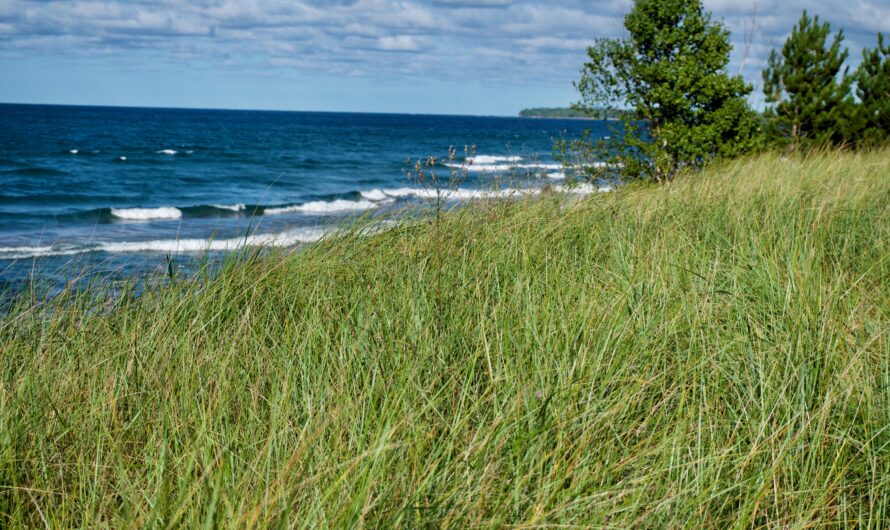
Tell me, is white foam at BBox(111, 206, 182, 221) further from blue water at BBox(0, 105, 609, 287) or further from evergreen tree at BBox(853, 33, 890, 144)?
evergreen tree at BBox(853, 33, 890, 144)

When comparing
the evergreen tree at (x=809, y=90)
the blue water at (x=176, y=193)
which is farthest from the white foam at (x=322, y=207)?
the evergreen tree at (x=809, y=90)

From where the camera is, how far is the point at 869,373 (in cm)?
266

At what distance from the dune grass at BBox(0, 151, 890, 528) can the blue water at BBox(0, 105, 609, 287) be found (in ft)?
4.39

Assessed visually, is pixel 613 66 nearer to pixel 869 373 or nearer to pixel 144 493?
pixel 869 373

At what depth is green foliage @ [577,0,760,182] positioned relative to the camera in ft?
29.4

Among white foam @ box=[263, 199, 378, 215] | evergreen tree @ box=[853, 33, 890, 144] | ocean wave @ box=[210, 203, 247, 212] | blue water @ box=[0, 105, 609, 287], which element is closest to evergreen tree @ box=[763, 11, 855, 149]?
evergreen tree @ box=[853, 33, 890, 144]

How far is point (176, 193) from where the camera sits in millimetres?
25375

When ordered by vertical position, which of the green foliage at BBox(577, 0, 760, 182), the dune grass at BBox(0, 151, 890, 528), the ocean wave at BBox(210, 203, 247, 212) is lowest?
the ocean wave at BBox(210, 203, 247, 212)

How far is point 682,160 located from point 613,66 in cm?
147

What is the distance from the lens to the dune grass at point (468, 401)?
2.01 metres

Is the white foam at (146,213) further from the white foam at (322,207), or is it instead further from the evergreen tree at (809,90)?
the evergreen tree at (809,90)

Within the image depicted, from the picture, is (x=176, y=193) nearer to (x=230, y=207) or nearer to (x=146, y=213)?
(x=230, y=207)

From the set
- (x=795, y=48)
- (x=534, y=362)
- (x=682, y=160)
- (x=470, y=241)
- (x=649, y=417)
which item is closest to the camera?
(x=649, y=417)

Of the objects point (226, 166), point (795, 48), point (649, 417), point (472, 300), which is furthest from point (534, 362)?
point (226, 166)
